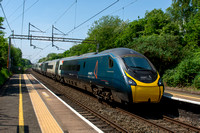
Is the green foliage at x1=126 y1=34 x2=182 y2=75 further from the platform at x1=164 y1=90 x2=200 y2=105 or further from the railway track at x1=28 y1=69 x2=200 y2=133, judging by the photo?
the railway track at x1=28 y1=69 x2=200 y2=133

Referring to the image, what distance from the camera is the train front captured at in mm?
7938

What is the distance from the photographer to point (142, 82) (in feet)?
26.5

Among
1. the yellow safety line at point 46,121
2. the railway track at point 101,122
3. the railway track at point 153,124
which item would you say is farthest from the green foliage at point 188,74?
the yellow safety line at point 46,121

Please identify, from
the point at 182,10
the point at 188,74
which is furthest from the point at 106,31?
the point at 188,74

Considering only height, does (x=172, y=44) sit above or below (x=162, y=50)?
above

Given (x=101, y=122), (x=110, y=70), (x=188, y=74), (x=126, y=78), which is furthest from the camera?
(x=188, y=74)

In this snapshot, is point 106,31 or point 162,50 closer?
point 162,50

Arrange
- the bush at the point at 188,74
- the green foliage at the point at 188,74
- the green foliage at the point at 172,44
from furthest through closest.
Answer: the green foliage at the point at 172,44
the green foliage at the point at 188,74
the bush at the point at 188,74

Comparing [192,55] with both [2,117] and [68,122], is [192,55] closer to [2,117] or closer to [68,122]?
Result: [68,122]

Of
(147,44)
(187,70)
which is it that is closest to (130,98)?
(187,70)

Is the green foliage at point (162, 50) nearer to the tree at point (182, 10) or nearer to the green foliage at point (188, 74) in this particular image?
the green foliage at point (188, 74)

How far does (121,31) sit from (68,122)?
122 ft

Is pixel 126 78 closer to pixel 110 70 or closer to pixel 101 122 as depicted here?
pixel 110 70

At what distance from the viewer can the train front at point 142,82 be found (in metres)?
7.94
